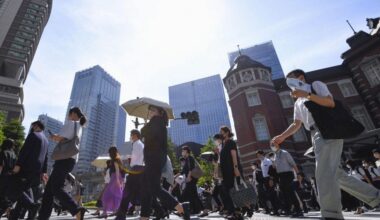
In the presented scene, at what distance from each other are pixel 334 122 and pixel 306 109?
511mm

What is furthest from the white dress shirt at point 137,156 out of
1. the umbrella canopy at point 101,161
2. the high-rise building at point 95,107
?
the high-rise building at point 95,107

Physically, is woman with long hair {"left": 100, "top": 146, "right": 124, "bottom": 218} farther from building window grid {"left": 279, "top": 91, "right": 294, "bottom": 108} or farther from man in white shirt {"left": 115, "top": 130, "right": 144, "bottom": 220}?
building window grid {"left": 279, "top": 91, "right": 294, "bottom": 108}

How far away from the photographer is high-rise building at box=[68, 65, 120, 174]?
474 feet

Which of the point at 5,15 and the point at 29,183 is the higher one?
the point at 5,15

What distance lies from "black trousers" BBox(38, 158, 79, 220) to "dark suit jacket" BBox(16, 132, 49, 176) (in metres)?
0.65

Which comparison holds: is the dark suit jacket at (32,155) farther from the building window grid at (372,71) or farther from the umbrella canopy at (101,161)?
the building window grid at (372,71)

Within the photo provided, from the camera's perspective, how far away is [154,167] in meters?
3.60

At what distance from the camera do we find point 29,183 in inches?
163

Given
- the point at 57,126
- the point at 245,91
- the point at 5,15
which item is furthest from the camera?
the point at 57,126

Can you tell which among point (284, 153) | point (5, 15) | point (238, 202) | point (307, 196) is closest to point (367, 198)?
point (238, 202)

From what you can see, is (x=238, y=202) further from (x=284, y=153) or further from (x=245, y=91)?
(x=245, y=91)

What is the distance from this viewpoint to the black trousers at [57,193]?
3.69 metres

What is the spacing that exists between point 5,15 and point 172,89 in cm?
7639

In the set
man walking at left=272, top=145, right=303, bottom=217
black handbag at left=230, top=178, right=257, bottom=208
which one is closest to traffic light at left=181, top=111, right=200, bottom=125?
man walking at left=272, top=145, right=303, bottom=217
